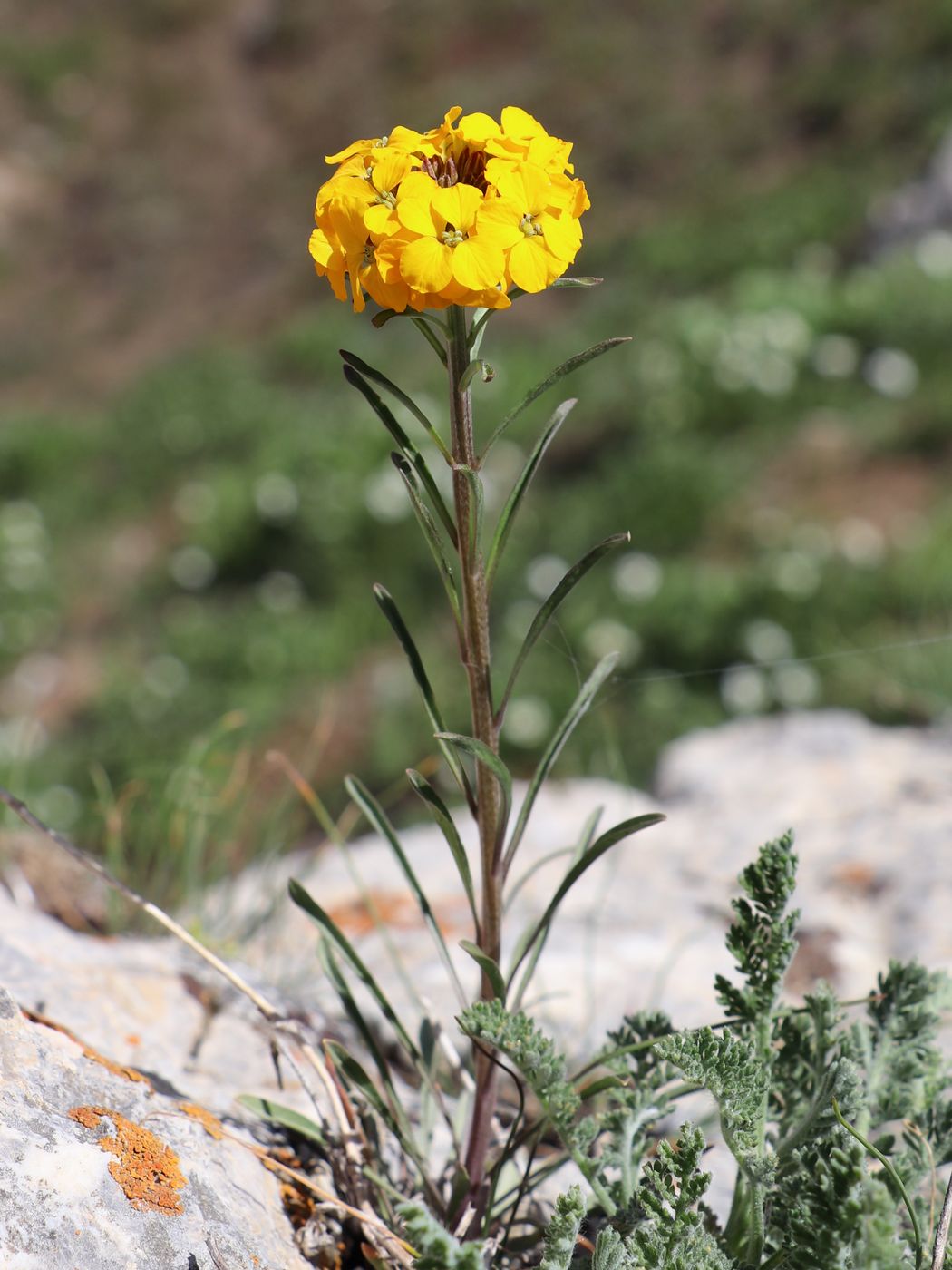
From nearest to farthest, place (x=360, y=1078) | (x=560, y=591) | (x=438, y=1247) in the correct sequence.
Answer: (x=438, y=1247) → (x=560, y=591) → (x=360, y=1078)

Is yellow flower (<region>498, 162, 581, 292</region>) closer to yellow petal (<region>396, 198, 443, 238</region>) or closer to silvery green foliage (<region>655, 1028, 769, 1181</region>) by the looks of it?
yellow petal (<region>396, 198, 443, 238</region>)

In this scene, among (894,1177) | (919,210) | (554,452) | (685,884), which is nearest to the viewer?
(894,1177)

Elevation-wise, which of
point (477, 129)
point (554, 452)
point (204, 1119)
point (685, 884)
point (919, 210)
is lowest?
point (204, 1119)

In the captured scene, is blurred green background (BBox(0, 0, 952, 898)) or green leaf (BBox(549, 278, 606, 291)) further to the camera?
blurred green background (BBox(0, 0, 952, 898))

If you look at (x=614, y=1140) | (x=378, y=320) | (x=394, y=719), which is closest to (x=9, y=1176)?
(x=614, y=1140)

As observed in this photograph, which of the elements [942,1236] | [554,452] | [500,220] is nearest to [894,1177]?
[942,1236]

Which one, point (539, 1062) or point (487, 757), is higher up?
point (487, 757)

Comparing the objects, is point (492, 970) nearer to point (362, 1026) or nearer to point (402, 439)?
point (362, 1026)

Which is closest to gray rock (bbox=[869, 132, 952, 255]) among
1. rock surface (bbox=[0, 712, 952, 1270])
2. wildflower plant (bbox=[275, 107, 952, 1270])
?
rock surface (bbox=[0, 712, 952, 1270])

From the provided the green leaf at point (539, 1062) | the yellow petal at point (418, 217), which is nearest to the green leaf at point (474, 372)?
the yellow petal at point (418, 217)
